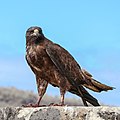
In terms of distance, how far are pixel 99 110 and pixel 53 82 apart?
1.08 m

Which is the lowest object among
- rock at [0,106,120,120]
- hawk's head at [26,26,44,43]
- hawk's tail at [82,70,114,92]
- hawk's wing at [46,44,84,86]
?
rock at [0,106,120,120]

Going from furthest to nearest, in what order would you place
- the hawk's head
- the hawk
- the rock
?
the hawk's head
the hawk
the rock

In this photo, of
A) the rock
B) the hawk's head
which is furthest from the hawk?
the rock

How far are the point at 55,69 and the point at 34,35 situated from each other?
513 millimetres

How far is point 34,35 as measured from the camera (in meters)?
8.84

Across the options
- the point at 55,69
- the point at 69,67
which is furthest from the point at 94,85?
the point at 55,69

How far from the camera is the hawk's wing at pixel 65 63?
871 centimetres

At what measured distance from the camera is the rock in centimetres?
787

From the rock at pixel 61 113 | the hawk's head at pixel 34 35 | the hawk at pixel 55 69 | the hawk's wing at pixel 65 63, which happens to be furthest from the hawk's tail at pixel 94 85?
the rock at pixel 61 113

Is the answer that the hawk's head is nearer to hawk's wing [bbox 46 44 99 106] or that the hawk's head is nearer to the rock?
hawk's wing [bbox 46 44 99 106]

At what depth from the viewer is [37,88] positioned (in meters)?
9.05

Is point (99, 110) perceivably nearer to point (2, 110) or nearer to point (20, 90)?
point (2, 110)

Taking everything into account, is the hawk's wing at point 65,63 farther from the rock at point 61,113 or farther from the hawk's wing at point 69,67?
the rock at point 61,113

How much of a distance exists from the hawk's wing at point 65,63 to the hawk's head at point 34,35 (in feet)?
0.59
